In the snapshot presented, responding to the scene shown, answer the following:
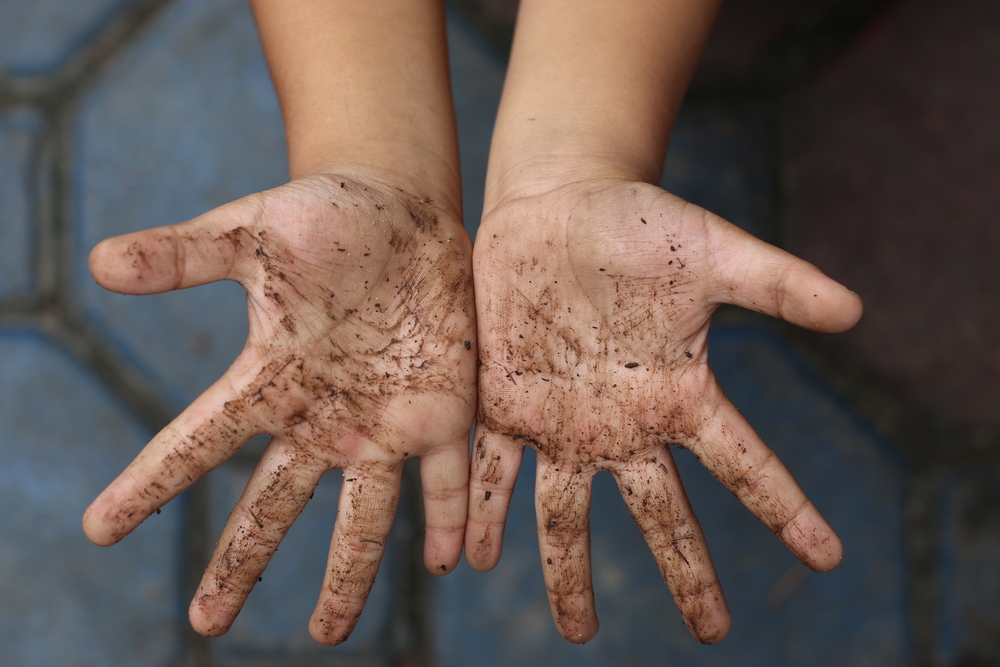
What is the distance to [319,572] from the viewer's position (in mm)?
1235

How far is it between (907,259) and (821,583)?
0.60m

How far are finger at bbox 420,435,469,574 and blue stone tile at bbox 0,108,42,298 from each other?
3.08ft

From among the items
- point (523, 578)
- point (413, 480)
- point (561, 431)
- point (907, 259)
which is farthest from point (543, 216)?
point (907, 259)

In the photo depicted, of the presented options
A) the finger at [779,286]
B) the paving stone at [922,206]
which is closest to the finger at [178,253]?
the finger at [779,286]

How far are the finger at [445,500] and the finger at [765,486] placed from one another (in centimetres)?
28

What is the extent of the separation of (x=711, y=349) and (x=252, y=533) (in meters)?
0.83

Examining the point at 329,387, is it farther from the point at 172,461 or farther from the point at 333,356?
the point at 172,461

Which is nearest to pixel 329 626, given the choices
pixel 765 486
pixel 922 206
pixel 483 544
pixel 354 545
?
pixel 354 545

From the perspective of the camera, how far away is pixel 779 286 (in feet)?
2.35

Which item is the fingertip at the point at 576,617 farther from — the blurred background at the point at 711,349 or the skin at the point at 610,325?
the blurred background at the point at 711,349

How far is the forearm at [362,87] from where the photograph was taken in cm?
92

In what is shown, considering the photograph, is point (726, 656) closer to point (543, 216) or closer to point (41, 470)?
point (543, 216)

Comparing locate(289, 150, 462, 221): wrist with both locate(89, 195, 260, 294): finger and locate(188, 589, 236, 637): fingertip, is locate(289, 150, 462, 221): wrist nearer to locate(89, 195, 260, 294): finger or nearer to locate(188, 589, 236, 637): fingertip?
locate(89, 195, 260, 294): finger

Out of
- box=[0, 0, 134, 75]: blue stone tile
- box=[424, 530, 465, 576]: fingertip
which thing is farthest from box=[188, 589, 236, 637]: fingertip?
box=[0, 0, 134, 75]: blue stone tile
